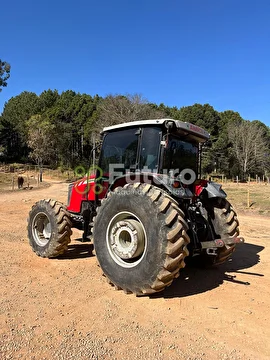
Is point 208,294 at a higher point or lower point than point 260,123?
lower

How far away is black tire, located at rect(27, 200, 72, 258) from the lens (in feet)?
16.8

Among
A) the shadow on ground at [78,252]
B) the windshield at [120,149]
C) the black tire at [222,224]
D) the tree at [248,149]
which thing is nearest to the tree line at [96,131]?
the tree at [248,149]

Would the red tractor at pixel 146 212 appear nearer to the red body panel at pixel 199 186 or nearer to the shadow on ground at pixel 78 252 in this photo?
the red body panel at pixel 199 186

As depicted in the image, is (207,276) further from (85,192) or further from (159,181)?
(85,192)

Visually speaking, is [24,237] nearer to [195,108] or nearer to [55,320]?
[55,320]

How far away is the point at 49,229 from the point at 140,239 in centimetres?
254

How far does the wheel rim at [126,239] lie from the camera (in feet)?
12.5

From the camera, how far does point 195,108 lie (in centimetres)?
5009

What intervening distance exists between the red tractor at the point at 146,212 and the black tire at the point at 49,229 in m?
0.02

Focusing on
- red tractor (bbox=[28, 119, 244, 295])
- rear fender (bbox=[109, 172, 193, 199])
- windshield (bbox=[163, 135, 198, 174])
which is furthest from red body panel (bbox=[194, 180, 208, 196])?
rear fender (bbox=[109, 172, 193, 199])

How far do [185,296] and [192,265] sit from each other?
134 cm

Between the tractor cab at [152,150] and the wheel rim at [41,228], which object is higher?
the tractor cab at [152,150]

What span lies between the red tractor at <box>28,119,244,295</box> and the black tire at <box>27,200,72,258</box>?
A: 2cm

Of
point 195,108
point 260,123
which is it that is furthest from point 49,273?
point 260,123
